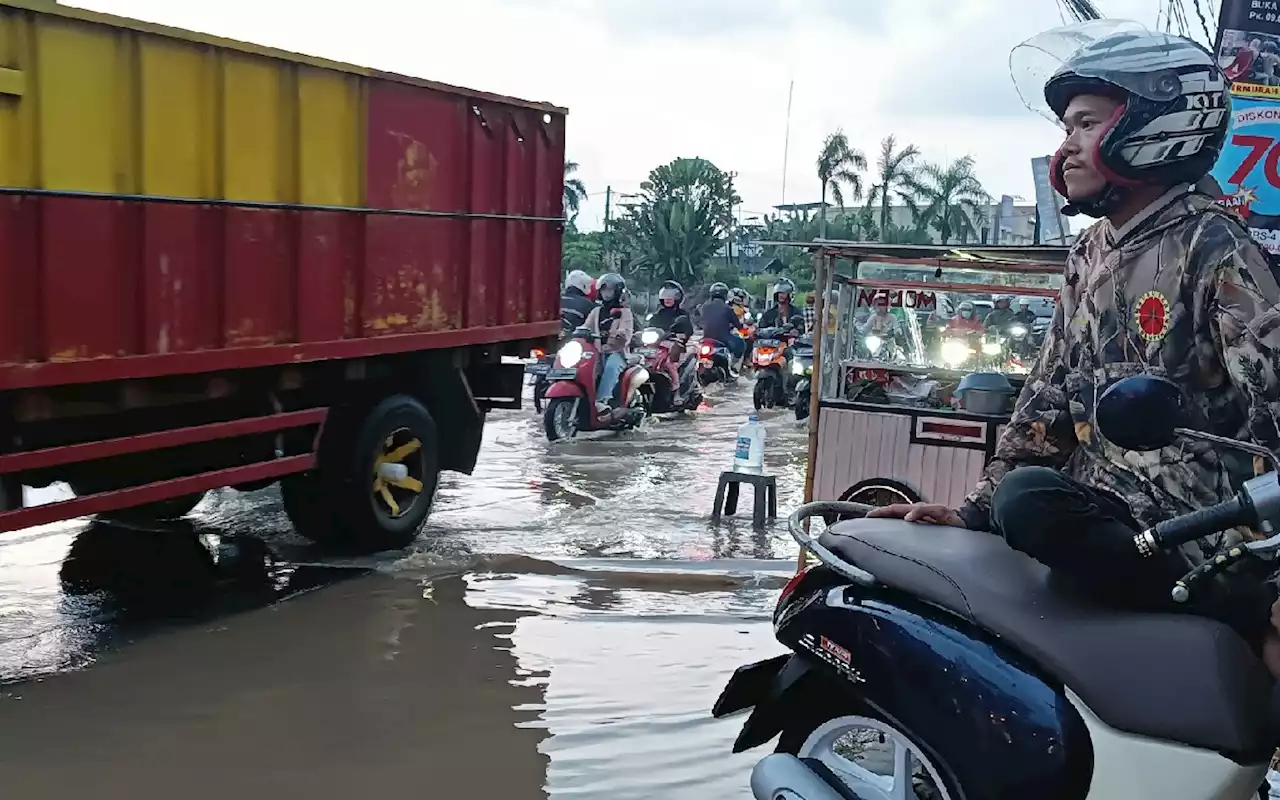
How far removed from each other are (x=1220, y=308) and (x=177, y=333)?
13.7ft

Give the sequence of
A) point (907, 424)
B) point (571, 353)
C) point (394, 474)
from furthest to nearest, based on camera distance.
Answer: point (571, 353) → point (394, 474) → point (907, 424)

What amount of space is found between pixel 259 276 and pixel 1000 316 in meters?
6.44

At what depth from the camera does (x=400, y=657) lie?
499cm

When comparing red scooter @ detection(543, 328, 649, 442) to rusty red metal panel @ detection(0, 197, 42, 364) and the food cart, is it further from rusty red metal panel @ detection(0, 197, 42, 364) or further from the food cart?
rusty red metal panel @ detection(0, 197, 42, 364)

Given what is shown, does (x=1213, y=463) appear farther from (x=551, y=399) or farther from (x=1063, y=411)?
(x=551, y=399)

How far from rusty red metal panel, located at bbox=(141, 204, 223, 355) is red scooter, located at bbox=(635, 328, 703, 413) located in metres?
8.05

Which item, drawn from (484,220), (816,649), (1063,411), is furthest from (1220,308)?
(484,220)

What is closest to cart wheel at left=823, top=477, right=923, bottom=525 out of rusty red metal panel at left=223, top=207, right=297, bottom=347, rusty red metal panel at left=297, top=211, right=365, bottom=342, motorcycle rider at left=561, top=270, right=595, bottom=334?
rusty red metal panel at left=297, top=211, right=365, bottom=342

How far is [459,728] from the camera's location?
426cm

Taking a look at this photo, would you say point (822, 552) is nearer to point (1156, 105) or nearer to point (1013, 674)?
point (1013, 674)

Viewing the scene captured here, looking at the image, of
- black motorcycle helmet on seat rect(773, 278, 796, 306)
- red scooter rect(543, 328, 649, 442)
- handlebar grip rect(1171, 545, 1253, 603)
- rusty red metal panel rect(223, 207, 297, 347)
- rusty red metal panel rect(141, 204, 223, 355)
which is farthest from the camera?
black motorcycle helmet on seat rect(773, 278, 796, 306)

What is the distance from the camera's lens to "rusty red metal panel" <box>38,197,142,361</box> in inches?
185

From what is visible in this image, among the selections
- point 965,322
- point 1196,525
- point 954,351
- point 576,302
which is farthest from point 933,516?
point 576,302

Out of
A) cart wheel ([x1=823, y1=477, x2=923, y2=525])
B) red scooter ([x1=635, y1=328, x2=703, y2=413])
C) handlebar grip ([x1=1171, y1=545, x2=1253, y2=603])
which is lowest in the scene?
red scooter ([x1=635, y1=328, x2=703, y2=413])
